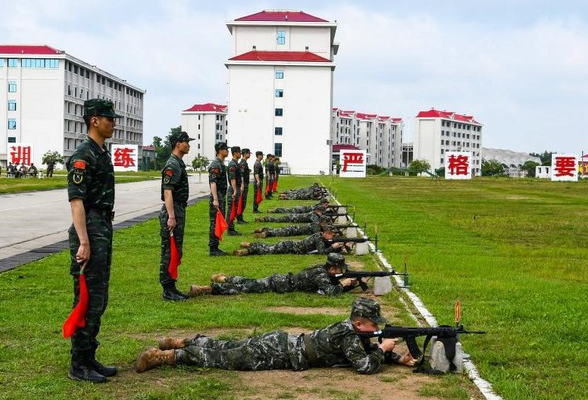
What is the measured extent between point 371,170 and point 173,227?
109 metres

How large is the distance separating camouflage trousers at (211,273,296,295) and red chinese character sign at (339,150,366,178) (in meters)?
71.1

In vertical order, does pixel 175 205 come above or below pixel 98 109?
below

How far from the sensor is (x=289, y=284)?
36.1ft

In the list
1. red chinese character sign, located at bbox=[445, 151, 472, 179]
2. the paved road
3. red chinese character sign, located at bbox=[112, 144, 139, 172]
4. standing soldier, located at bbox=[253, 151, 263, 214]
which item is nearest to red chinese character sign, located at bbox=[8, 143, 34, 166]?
red chinese character sign, located at bbox=[112, 144, 139, 172]

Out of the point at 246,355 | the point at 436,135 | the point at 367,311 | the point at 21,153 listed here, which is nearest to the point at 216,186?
the point at 246,355

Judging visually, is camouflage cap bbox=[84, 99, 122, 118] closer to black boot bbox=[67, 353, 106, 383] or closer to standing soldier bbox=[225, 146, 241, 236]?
black boot bbox=[67, 353, 106, 383]

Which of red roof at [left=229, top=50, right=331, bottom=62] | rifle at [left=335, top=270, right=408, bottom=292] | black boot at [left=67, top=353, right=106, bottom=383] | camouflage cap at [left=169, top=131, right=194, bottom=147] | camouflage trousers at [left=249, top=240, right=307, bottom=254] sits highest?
red roof at [left=229, top=50, right=331, bottom=62]

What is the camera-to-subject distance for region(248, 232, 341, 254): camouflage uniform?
1498 cm

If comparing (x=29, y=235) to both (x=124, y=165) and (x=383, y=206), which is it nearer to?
(x=383, y=206)

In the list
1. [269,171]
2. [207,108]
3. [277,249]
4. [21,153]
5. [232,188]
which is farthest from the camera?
[207,108]

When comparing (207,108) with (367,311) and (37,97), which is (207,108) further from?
(367,311)

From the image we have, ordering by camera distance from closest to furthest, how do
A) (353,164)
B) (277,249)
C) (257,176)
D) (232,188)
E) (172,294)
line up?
(172,294) < (277,249) < (232,188) < (257,176) < (353,164)

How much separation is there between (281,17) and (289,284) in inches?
3714

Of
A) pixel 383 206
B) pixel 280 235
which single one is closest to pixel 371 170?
pixel 383 206
